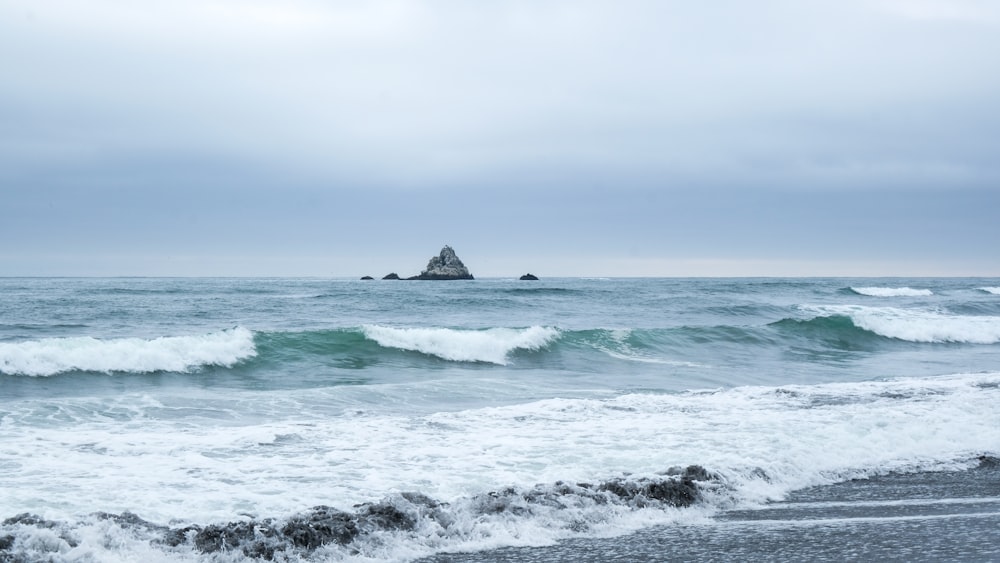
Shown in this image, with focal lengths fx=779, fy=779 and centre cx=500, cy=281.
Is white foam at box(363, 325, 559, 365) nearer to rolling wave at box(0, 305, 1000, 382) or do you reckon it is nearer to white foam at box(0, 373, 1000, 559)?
rolling wave at box(0, 305, 1000, 382)

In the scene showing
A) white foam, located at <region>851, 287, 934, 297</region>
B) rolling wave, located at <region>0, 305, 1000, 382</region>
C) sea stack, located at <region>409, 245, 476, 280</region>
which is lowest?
rolling wave, located at <region>0, 305, 1000, 382</region>

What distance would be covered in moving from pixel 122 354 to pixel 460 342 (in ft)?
26.1

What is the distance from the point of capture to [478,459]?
23.1ft

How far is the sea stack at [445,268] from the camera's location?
9362 centimetres

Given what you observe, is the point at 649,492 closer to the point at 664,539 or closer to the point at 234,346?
the point at 664,539

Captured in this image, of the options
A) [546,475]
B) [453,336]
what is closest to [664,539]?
[546,475]

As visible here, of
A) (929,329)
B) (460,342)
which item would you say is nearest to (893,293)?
(929,329)

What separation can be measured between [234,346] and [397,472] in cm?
1168

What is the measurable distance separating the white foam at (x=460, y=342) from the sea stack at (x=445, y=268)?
7295 cm

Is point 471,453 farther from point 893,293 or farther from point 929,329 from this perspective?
point 893,293

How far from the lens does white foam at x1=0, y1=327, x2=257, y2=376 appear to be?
14172 mm

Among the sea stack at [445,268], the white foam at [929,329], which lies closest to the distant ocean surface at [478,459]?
the white foam at [929,329]

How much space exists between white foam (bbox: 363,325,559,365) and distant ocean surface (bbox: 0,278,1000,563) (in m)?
1.94

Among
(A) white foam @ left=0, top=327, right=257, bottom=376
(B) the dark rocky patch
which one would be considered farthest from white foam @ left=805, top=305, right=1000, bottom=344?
(B) the dark rocky patch
